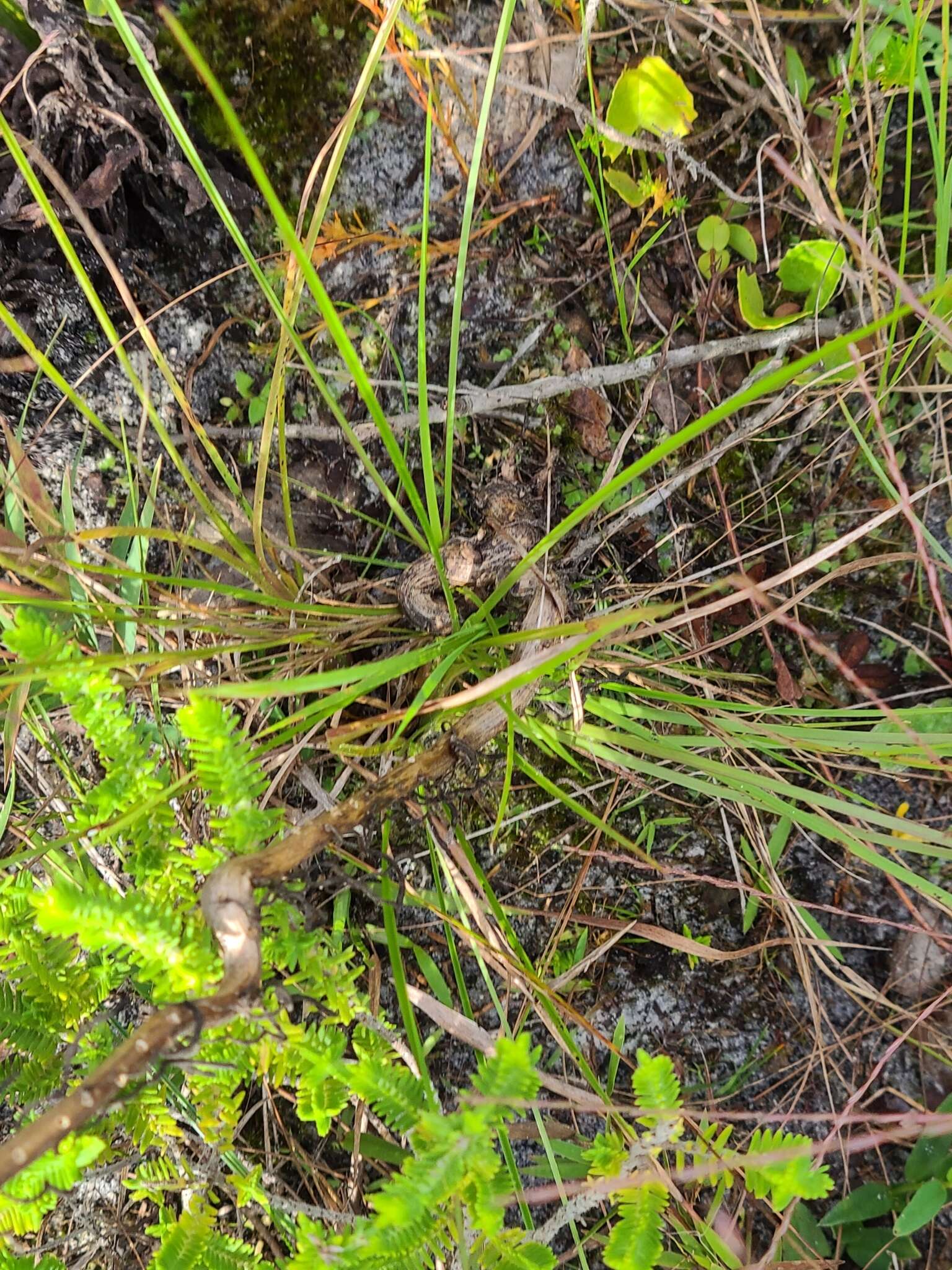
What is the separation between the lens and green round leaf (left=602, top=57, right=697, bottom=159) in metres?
1.09

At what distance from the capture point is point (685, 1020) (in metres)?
1.27

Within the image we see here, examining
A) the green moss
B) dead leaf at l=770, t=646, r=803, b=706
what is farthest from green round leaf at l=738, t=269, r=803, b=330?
the green moss

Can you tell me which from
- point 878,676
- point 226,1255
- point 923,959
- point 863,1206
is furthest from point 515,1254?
point 878,676

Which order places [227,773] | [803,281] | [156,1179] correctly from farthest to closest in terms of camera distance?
1. [803,281]
2. [156,1179]
3. [227,773]

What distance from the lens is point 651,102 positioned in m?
1.10

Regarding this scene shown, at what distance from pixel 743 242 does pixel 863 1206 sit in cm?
155

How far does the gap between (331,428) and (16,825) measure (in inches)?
33.4

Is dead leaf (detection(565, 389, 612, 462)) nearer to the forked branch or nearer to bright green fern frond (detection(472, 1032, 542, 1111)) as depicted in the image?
the forked branch

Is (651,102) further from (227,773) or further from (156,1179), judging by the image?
(156,1179)

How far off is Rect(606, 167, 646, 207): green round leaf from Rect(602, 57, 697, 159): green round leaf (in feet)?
0.16

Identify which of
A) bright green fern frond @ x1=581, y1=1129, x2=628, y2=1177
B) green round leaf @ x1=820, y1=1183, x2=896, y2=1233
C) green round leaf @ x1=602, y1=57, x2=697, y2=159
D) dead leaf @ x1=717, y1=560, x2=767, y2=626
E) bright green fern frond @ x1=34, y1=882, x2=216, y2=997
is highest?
green round leaf @ x1=602, y1=57, x2=697, y2=159

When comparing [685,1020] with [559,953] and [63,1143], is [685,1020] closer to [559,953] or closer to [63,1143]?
[559,953]

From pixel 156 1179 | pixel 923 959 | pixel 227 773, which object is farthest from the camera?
pixel 923 959

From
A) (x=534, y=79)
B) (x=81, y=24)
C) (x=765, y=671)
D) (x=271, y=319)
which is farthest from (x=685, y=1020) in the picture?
(x=81, y=24)
